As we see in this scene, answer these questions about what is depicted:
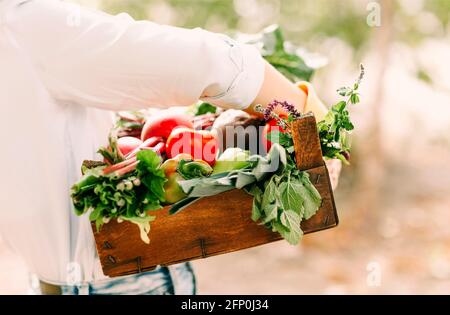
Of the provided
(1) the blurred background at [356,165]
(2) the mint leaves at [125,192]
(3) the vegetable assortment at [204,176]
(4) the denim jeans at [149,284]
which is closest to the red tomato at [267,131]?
(3) the vegetable assortment at [204,176]

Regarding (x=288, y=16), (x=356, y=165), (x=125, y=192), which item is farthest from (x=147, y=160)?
(x=356, y=165)

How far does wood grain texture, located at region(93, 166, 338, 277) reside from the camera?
113 cm

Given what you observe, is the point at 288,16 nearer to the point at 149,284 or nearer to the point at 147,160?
the point at 149,284

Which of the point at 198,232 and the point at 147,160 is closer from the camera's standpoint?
the point at 147,160

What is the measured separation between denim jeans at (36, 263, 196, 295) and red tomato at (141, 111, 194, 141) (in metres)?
0.29

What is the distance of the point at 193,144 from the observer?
1.17 metres

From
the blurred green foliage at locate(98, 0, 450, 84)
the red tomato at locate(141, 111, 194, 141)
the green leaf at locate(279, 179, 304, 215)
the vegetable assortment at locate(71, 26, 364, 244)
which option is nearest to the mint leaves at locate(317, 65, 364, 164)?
the vegetable assortment at locate(71, 26, 364, 244)

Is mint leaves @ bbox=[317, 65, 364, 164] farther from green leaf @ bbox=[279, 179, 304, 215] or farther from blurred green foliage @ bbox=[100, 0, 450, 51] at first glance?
blurred green foliage @ bbox=[100, 0, 450, 51]

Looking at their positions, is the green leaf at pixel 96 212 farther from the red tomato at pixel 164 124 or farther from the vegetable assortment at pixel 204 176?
the red tomato at pixel 164 124

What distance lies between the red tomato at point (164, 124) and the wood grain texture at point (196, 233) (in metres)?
0.20

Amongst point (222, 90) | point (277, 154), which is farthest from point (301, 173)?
point (222, 90)

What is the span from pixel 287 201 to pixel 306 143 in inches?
4.0

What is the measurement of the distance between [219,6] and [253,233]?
2.48 meters

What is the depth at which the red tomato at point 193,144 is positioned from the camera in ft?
3.81
